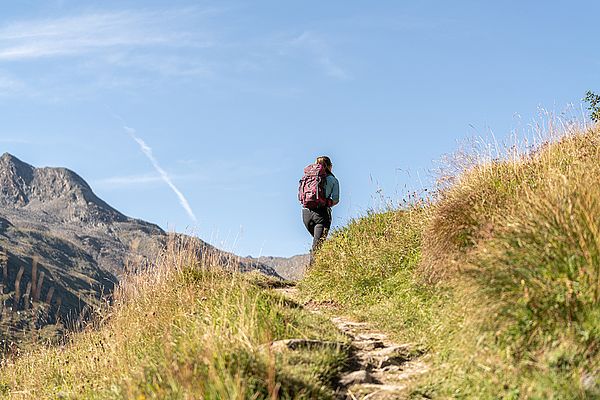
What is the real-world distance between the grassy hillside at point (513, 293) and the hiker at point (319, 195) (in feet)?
18.1

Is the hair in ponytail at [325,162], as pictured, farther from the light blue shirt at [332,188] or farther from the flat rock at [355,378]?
the flat rock at [355,378]

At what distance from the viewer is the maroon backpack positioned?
16.0 metres

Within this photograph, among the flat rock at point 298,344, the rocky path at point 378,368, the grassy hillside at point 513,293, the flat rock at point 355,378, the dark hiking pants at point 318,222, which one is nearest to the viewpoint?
the grassy hillside at point 513,293

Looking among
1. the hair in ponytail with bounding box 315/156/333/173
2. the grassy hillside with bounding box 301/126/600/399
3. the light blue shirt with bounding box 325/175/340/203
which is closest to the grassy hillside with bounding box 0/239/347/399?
the grassy hillside with bounding box 301/126/600/399

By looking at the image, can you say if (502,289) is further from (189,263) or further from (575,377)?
(189,263)

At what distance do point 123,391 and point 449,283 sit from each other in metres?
4.45

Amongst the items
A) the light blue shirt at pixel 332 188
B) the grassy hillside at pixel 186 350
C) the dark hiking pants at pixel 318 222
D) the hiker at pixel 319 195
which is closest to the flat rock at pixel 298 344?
the grassy hillside at pixel 186 350

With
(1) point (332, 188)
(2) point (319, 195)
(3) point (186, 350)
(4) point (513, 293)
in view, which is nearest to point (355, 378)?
(3) point (186, 350)

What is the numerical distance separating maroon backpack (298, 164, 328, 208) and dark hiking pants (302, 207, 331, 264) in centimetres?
25

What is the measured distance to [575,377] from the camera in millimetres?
5570

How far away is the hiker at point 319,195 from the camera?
1606cm

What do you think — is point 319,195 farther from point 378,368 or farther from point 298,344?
point 298,344

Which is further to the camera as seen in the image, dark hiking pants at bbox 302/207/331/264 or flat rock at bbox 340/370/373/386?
dark hiking pants at bbox 302/207/331/264

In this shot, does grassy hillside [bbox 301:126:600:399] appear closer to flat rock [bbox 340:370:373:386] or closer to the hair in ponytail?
flat rock [bbox 340:370:373:386]
